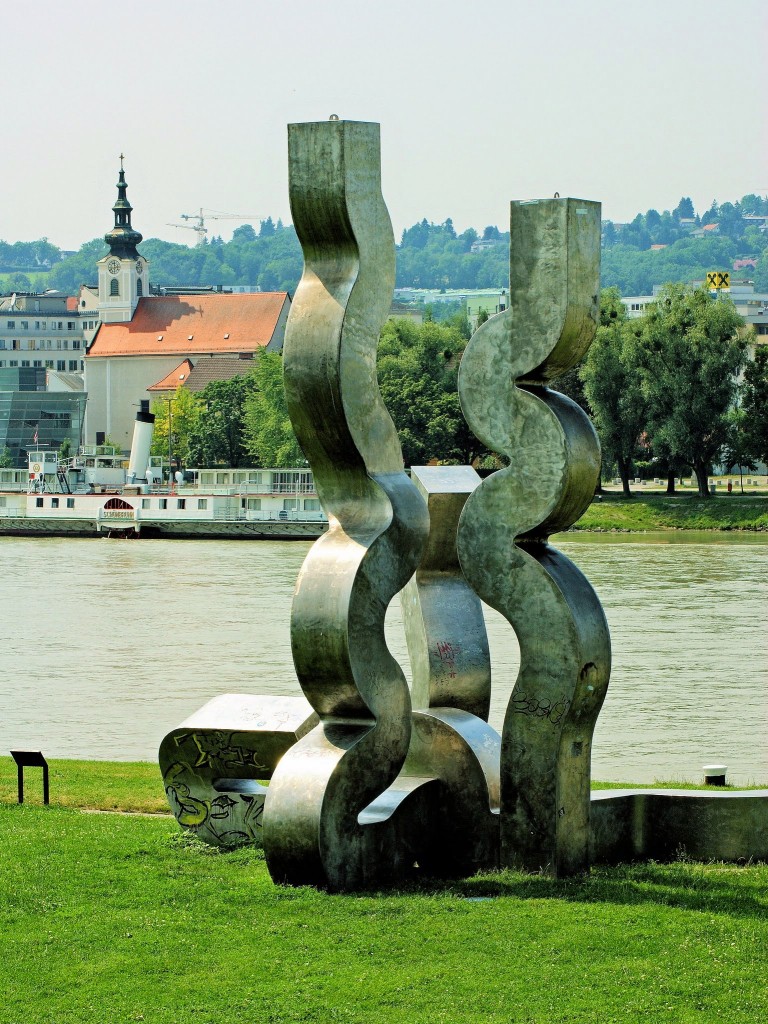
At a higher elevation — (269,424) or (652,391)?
(652,391)

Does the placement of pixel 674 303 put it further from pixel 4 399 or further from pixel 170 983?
pixel 4 399

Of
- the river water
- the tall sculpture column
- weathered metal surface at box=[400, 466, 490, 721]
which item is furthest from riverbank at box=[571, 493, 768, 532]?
the tall sculpture column

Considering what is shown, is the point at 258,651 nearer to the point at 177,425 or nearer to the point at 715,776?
the point at 715,776

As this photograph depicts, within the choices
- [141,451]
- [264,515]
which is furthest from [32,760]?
[141,451]

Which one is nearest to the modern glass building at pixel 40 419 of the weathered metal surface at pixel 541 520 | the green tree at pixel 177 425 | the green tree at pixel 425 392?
the green tree at pixel 177 425

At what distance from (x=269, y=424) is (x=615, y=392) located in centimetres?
1988

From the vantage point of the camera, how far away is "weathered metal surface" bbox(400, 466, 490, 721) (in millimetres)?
11633

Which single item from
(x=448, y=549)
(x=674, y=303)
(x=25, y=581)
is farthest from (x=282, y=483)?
(x=448, y=549)

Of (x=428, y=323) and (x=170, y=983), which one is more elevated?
(x=428, y=323)

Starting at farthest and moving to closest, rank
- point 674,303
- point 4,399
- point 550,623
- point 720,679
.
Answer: point 4,399 → point 674,303 → point 720,679 → point 550,623

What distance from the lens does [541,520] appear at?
1036 centimetres

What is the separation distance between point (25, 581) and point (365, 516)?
36560 mm

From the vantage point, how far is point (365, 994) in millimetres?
8211

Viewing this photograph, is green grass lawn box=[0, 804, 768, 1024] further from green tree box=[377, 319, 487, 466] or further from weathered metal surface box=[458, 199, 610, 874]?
green tree box=[377, 319, 487, 466]
